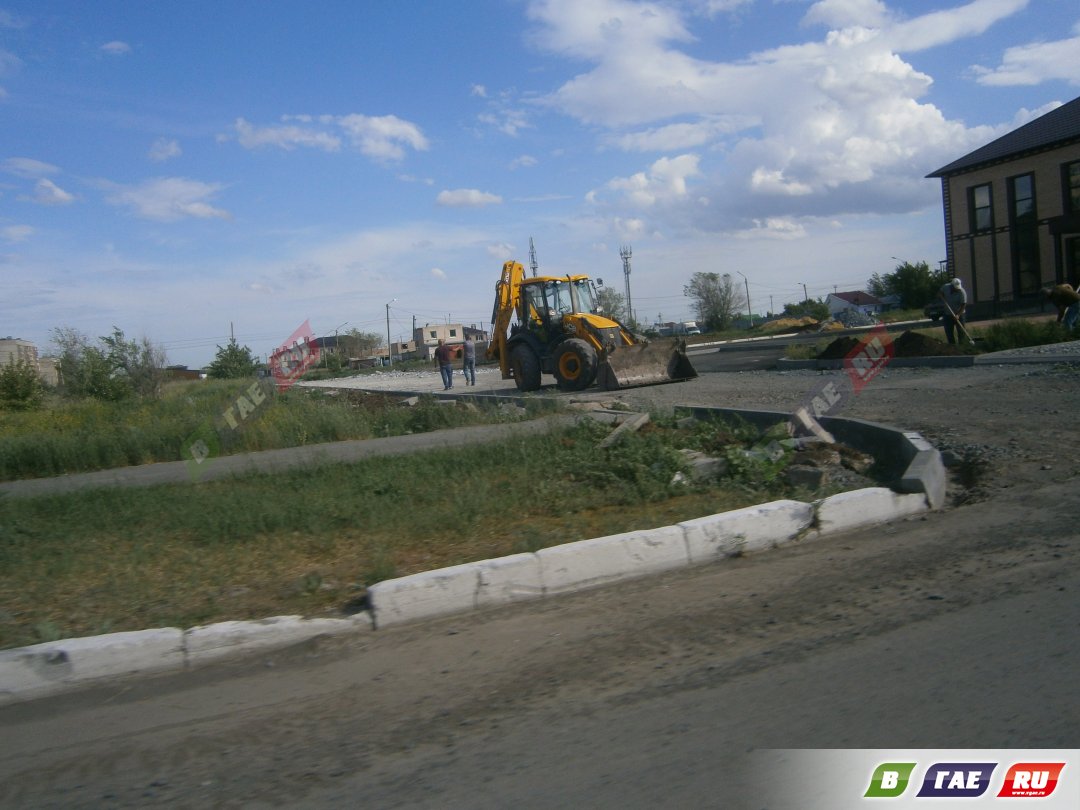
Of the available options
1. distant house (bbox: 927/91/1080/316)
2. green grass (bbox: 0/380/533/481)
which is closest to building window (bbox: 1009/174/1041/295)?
distant house (bbox: 927/91/1080/316)

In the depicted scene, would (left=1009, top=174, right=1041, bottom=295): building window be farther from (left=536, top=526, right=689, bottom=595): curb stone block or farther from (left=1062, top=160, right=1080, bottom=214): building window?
(left=536, top=526, right=689, bottom=595): curb stone block

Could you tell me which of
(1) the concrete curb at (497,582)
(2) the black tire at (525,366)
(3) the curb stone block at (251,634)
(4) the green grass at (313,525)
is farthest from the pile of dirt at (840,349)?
(3) the curb stone block at (251,634)

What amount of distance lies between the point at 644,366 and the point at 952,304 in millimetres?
7137

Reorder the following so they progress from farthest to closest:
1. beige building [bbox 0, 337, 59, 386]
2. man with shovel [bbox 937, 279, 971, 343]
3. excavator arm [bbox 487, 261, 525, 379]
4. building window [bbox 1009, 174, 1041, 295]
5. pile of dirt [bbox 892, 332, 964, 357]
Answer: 1. beige building [bbox 0, 337, 59, 386]
2. building window [bbox 1009, 174, 1041, 295]
3. excavator arm [bbox 487, 261, 525, 379]
4. man with shovel [bbox 937, 279, 971, 343]
5. pile of dirt [bbox 892, 332, 964, 357]

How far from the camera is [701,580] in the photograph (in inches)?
218

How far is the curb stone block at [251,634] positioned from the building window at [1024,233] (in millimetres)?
38013

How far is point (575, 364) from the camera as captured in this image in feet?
61.1

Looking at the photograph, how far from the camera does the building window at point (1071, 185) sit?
3378 cm

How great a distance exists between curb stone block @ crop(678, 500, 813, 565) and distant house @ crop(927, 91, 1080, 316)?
105 feet

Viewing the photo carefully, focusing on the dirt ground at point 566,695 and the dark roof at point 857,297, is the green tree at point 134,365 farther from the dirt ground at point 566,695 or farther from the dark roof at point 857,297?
the dark roof at point 857,297

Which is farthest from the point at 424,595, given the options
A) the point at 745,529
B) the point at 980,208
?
the point at 980,208

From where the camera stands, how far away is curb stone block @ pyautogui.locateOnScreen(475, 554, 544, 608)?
207 inches

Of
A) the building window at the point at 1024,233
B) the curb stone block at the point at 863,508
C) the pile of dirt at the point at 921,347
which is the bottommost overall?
the curb stone block at the point at 863,508

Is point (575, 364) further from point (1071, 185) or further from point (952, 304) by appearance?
point (1071, 185)
